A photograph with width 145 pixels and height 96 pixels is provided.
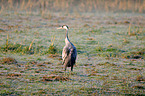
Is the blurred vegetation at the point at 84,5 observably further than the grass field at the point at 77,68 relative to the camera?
Yes

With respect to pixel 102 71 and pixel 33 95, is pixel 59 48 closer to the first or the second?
pixel 102 71

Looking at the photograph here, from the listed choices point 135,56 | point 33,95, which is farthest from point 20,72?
point 135,56

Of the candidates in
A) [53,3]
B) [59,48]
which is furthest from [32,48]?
[53,3]

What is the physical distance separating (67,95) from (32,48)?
438 centimetres

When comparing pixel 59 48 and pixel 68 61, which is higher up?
pixel 68 61

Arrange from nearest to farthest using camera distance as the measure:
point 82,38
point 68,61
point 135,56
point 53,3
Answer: point 68,61 < point 135,56 < point 82,38 < point 53,3

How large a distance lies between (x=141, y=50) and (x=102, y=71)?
328cm

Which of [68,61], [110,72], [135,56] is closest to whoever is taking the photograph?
[68,61]

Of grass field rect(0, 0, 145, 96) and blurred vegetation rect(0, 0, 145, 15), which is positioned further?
blurred vegetation rect(0, 0, 145, 15)

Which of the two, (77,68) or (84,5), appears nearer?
(77,68)

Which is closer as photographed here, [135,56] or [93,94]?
[93,94]

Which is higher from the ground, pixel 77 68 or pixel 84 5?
pixel 77 68

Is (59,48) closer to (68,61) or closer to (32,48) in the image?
(32,48)

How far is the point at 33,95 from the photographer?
464 cm
